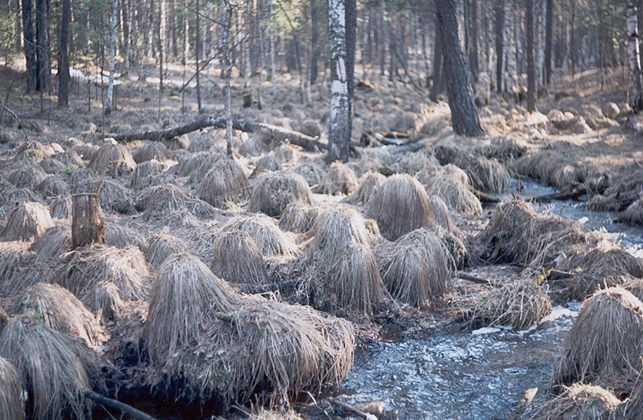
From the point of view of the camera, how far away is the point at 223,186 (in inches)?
463

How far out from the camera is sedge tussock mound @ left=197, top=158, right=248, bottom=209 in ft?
38.2

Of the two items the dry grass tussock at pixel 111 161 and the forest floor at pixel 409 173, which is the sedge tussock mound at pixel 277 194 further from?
the dry grass tussock at pixel 111 161

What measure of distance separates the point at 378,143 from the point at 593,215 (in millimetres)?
7989

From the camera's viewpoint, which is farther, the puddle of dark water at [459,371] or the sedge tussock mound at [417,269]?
the sedge tussock mound at [417,269]

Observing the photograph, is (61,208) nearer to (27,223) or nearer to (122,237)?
(27,223)

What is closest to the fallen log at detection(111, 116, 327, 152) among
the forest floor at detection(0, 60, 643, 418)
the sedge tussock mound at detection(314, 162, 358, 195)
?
the forest floor at detection(0, 60, 643, 418)

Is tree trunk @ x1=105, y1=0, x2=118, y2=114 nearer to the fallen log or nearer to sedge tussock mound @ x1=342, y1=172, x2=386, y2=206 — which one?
the fallen log

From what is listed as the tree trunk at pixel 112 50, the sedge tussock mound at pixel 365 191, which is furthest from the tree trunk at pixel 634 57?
the tree trunk at pixel 112 50

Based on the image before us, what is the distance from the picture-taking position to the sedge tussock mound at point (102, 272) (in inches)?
297

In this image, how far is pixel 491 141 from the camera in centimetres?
1764

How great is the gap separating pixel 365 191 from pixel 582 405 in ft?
22.9

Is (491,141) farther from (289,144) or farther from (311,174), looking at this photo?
(311,174)

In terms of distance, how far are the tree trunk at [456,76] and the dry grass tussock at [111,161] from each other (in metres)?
8.40

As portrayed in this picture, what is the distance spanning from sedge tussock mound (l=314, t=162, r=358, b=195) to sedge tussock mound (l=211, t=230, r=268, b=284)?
4.55 meters
